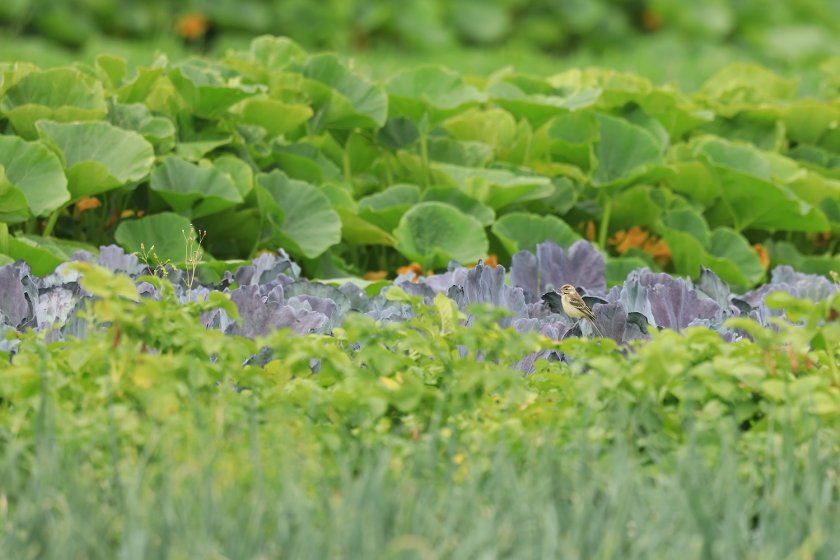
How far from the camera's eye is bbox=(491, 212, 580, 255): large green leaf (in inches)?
148

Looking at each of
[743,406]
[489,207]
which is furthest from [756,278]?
[743,406]

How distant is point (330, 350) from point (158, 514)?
526mm

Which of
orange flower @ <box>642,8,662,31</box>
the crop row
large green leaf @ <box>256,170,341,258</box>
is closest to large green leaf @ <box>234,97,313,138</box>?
large green leaf @ <box>256,170,341,258</box>

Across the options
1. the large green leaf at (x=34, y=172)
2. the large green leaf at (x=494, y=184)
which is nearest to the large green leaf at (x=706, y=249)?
the large green leaf at (x=494, y=184)

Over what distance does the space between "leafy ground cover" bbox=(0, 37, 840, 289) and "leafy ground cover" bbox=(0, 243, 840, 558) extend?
100 cm

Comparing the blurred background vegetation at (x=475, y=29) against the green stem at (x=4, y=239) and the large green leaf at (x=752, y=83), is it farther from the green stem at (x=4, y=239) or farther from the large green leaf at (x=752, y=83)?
the green stem at (x=4, y=239)

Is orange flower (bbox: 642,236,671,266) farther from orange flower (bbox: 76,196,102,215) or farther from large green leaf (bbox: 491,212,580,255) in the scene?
orange flower (bbox: 76,196,102,215)

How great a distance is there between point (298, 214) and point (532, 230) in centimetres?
67

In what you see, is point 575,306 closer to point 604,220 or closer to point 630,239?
point 604,220

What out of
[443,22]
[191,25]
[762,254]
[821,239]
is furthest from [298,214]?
[443,22]

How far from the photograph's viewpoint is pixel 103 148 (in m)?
3.46

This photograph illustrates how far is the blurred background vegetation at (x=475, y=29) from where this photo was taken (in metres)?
8.63

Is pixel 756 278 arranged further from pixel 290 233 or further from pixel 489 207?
pixel 290 233

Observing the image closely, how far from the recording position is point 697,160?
414 cm
